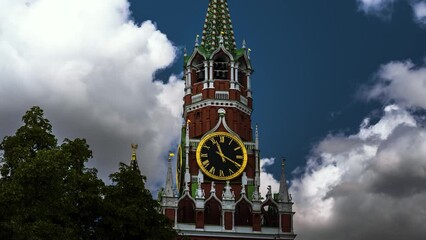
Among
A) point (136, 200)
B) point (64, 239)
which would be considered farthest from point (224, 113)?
point (64, 239)

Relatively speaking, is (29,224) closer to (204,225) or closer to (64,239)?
(64,239)

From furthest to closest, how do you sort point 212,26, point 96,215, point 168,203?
point 212,26, point 168,203, point 96,215

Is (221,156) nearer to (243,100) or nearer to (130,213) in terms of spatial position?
(243,100)

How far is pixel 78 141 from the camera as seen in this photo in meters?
39.2

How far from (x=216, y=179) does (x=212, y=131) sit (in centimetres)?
519

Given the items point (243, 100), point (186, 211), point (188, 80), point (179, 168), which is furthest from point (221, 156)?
point (188, 80)

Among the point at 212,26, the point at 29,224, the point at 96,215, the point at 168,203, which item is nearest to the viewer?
the point at 29,224

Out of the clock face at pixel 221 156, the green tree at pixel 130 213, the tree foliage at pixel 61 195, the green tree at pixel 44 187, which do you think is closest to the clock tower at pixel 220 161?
the clock face at pixel 221 156

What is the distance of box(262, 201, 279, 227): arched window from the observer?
73.4 meters

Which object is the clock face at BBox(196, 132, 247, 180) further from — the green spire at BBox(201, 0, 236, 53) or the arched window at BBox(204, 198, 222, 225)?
the green spire at BBox(201, 0, 236, 53)

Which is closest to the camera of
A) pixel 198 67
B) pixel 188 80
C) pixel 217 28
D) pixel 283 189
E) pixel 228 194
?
pixel 228 194

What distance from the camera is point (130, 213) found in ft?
128

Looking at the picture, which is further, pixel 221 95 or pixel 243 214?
pixel 221 95

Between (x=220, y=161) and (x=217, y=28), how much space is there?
18542mm
